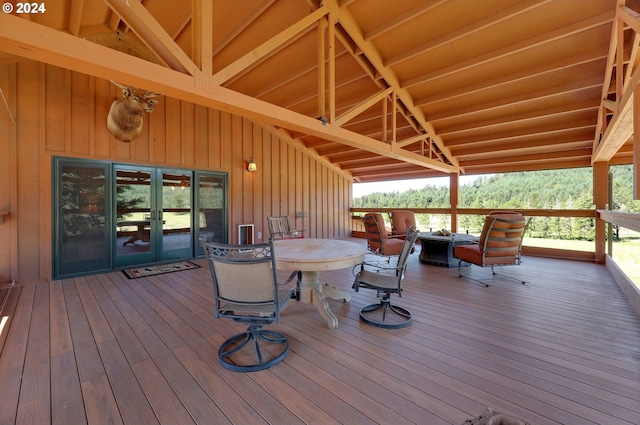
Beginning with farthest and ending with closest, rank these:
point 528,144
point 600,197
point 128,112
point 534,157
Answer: point 534,157 → point 528,144 → point 600,197 → point 128,112

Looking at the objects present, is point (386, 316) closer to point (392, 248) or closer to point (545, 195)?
point (392, 248)

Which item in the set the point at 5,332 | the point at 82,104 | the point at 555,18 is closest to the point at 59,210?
the point at 82,104

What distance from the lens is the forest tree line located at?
17.7 ft

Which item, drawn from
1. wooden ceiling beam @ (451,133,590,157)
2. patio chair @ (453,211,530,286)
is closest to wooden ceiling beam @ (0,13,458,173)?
patio chair @ (453,211,530,286)

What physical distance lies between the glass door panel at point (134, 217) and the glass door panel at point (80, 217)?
0.58 ft

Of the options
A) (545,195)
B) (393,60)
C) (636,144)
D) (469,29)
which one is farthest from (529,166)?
(636,144)

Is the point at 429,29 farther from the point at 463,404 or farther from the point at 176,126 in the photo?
the point at 176,126

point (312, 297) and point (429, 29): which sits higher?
point (429, 29)

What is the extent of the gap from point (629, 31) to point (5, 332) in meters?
7.84

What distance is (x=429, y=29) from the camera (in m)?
4.01

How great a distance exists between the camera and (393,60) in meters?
4.60

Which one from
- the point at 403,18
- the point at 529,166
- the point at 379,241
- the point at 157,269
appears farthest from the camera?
the point at 529,166

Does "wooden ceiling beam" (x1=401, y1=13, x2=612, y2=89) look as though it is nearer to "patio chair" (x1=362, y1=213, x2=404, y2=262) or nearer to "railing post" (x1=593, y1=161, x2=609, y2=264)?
"patio chair" (x1=362, y1=213, x2=404, y2=262)

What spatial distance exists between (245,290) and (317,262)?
693 millimetres
